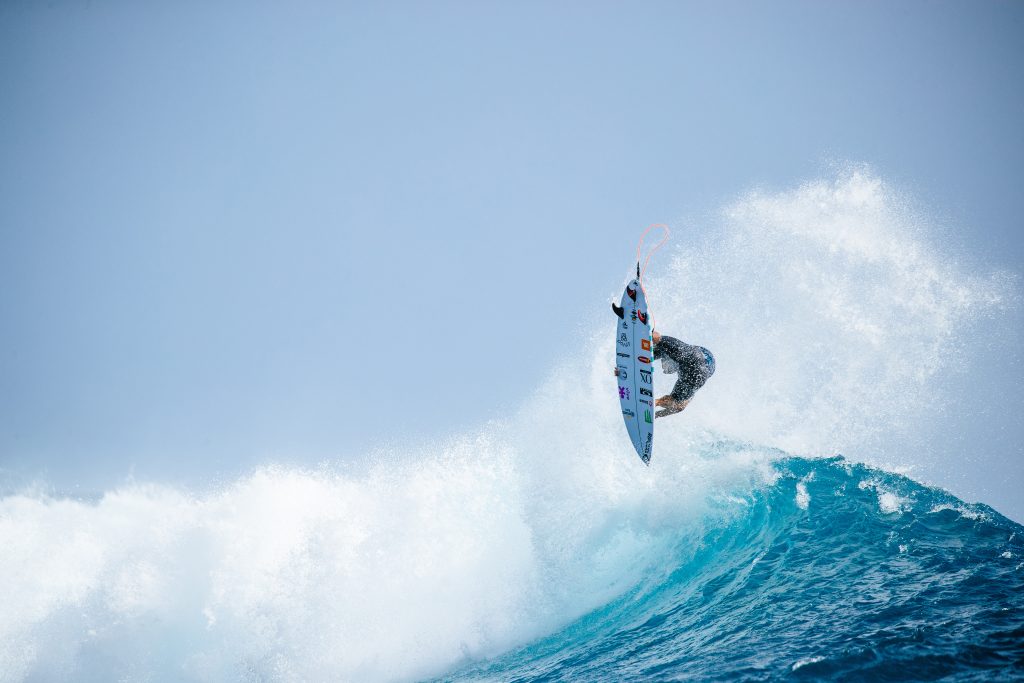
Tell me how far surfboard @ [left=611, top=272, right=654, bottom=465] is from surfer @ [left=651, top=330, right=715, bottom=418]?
0.72 ft

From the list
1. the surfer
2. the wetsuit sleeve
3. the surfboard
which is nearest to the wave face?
the surfboard

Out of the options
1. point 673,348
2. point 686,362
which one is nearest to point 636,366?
Answer: point 673,348

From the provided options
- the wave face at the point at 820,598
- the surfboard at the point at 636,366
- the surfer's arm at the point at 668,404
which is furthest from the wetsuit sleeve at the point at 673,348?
the wave face at the point at 820,598

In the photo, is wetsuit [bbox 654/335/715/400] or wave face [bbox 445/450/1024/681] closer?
wave face [bbox 445/450/1024/681]

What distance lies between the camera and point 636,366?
9055 millimetres

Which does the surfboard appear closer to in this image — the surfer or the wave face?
the surfer

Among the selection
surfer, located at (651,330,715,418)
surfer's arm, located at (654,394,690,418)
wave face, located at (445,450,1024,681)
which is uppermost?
surfer, located at (651,330,715,418)

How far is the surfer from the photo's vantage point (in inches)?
354

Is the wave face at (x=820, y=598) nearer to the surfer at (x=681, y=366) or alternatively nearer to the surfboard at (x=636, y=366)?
the surfboard at (x=636, y=366)

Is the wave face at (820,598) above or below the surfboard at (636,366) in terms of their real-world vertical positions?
below

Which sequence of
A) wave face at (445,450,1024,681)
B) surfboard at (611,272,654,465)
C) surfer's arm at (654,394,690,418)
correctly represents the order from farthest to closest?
surfer's arm at (654,394,690,418)
surfboard at (611,272,654,465)
wave face at (445,450,1024,681)

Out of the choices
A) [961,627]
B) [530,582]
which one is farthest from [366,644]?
[961,627]

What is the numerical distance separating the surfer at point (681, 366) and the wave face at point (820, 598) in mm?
3270

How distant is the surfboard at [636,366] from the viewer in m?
8.92
